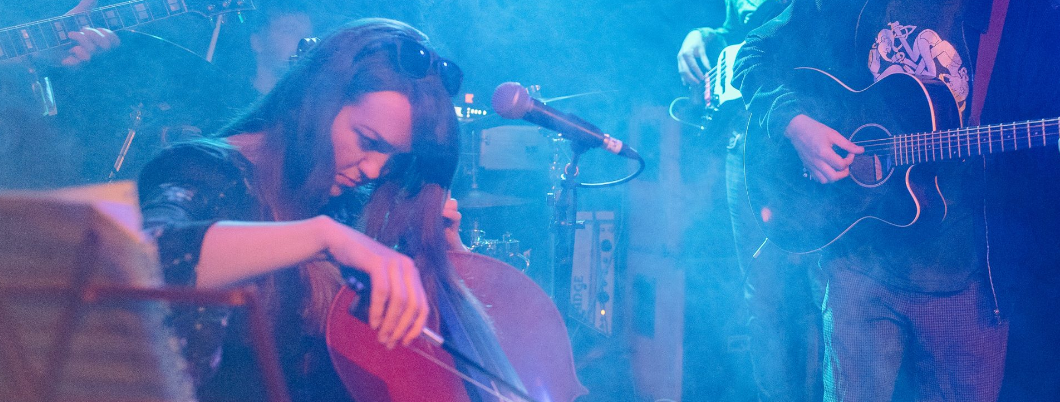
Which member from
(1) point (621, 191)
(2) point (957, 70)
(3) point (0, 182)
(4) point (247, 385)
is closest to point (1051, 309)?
(2) point (957, 70)

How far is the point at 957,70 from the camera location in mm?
1657

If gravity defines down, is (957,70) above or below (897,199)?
above

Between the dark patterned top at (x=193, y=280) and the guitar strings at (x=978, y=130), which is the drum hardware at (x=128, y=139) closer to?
the dark patterned top at (x=193, y=280)

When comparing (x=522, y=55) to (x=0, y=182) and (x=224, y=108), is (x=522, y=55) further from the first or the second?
(x=0, y=182)

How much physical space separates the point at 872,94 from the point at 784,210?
1.52 ft

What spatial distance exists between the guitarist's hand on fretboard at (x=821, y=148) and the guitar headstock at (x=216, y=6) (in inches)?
100

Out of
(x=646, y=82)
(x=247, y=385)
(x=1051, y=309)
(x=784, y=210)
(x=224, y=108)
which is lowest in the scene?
(x=1051, y=309)

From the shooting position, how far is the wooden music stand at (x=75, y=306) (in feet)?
1.90

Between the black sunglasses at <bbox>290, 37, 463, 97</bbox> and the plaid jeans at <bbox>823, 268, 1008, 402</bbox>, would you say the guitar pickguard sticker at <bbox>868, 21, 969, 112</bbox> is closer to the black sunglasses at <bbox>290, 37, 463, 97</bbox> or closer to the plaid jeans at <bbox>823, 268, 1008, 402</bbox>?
the plaid jeans at <bbox>823, 268, 1008, 402</bbox>

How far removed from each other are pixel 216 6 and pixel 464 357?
→ 96.1 inches

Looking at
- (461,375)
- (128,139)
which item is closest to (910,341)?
(461,375)

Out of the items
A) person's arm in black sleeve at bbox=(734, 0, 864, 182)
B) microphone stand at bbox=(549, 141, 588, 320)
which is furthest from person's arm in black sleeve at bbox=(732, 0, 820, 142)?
microphone stand at bbox=(549, 141, 588, 320)

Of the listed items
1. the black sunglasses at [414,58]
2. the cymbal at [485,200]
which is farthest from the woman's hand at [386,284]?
the cymbal at [485,200]

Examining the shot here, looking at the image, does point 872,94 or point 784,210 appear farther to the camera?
point 784,210
